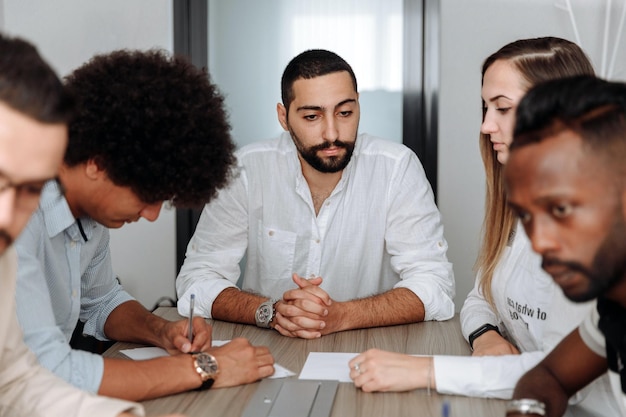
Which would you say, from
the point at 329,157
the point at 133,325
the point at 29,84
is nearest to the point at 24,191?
the point at 29,84

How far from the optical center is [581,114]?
43.4 inches

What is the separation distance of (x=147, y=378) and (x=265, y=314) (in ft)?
1.96

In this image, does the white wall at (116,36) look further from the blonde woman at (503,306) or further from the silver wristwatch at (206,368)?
the silver wristwatch at (206,368)

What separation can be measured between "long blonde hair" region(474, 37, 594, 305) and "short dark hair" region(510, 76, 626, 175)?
2.73 feet

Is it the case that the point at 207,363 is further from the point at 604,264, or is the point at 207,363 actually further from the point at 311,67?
the point at 311,67

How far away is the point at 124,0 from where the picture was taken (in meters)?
3.71

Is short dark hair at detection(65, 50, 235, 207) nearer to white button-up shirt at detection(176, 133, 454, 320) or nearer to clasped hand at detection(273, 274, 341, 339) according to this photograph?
clasped hand at detection(273, 274, 341, 339)

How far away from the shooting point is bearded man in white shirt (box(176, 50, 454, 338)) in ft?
8.27

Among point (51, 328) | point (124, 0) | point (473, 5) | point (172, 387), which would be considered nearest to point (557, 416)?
point (172, 387)

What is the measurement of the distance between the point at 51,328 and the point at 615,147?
3.53 ft

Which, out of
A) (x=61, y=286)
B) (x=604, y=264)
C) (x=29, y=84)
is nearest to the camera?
(x=29, y=84)

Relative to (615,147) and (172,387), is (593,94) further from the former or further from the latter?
(172,387)

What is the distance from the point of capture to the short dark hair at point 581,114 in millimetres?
1080

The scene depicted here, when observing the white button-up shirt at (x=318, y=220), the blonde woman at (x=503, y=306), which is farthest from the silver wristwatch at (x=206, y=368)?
the white button-up shirt at (x=318, y=220)
